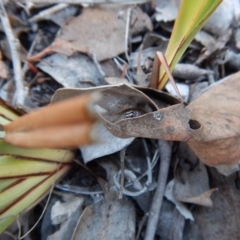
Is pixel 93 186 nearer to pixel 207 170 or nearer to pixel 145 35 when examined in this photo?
pixel 207 170

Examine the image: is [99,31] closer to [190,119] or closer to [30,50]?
[30,50]

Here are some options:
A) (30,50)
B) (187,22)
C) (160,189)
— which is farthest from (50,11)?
(160,189)

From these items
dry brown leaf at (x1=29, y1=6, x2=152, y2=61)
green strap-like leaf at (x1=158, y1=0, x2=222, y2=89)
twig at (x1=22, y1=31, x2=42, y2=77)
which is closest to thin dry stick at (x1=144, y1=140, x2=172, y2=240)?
green strap-like leaf at (x1=158, y1=0, x2=222, y2=89)

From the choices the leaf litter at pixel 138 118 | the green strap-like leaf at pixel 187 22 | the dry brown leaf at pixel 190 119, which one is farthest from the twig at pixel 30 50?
the green strap-like leaf at pixel 187 22

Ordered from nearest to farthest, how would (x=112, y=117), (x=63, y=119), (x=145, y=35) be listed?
(x=63, y=119)
(x=112, y=117)
(x=145, y=35)

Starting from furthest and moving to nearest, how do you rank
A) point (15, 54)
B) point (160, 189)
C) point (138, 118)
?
point (15, 54), point (160, 189), point (138, 118)

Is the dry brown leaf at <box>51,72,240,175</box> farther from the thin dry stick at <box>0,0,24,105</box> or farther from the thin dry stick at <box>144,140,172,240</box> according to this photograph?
the thin dry stick at <box>0,0,24,105</box>

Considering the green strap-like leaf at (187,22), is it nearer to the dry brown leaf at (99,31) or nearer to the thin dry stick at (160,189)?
the thin dry stick at (160,189)

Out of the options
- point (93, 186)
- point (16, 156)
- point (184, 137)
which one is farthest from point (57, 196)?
point (184, 137)
